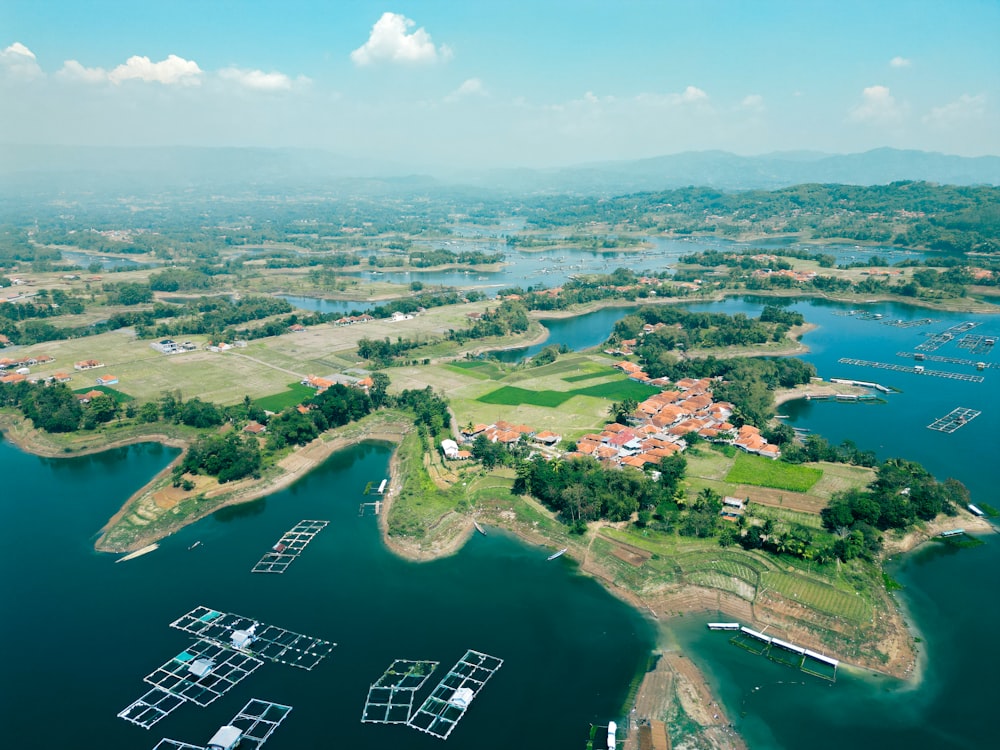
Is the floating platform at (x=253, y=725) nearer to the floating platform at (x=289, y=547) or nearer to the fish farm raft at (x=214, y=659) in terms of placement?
the fish farm raft at (x=214, y=659)

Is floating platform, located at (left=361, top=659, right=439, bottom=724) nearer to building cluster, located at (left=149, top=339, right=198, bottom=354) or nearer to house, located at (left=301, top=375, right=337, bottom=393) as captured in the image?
house, located at (left=301, top=375, right=337, bottom=393)

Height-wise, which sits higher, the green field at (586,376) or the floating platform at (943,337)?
the floating platform at (943,337)

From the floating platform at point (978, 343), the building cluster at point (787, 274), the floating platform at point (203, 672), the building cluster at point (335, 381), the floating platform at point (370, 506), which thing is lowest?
the floating platform at point (370, 506)

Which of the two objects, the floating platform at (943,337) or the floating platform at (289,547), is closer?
the floating platform at (289,547)

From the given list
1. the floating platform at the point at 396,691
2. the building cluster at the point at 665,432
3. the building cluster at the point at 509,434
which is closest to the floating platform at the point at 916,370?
the building cluster at the point at 665,432

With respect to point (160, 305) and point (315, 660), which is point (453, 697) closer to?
point (315, 660)

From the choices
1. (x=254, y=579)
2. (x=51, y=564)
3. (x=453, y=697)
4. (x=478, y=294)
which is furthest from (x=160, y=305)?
(x=453, y=697)
